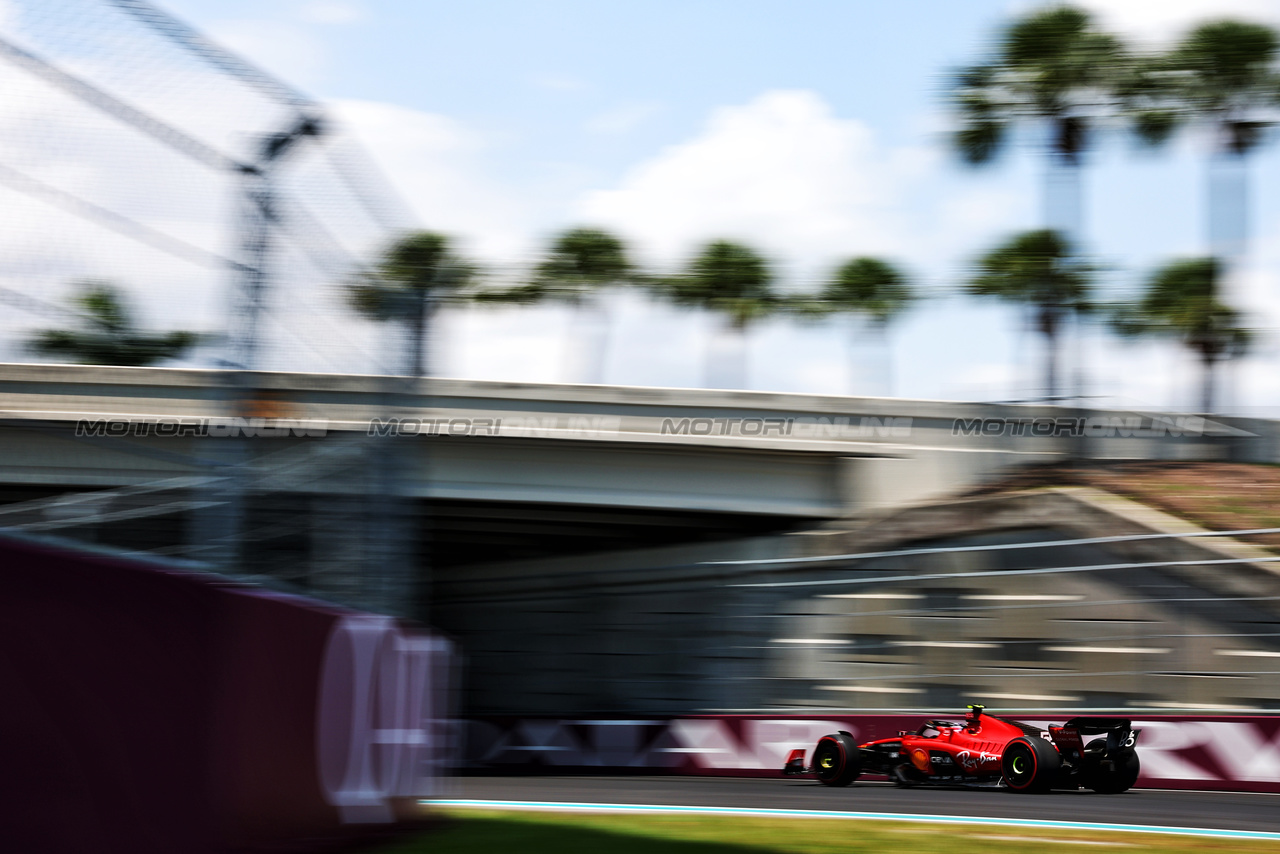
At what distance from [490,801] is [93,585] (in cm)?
733

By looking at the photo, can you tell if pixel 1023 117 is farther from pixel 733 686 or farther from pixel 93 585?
pixel 93 585

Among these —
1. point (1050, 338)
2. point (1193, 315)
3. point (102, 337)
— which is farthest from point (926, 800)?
point (1193, 315)

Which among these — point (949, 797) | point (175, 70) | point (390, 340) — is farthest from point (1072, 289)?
point (175, 70)

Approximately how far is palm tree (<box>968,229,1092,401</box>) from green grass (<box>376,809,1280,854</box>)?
16.9m

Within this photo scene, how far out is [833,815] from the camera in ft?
31.0

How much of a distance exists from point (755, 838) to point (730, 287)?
3092 centimetres

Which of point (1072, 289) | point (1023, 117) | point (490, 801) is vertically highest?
point (1023, 117)

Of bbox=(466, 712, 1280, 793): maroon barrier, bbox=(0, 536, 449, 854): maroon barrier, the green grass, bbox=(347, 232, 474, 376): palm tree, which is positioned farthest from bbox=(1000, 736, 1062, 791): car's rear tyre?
bbox=(0, 536, 449, 854): maroon barrier

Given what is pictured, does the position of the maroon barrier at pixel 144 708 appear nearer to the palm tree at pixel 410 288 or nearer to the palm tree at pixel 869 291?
the palm tree at pixel 410 288

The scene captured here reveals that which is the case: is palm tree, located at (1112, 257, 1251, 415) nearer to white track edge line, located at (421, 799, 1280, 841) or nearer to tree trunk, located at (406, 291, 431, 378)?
white track edge line, located at (421, 799, 1280, 841)

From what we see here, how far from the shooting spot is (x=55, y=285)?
3354 mm

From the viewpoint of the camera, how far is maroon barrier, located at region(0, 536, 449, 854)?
145 inches

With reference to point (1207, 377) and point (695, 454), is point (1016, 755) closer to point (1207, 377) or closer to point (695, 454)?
point (695, 454)

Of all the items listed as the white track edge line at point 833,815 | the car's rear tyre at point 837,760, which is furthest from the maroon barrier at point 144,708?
the car's rear tyre at point 837,760
